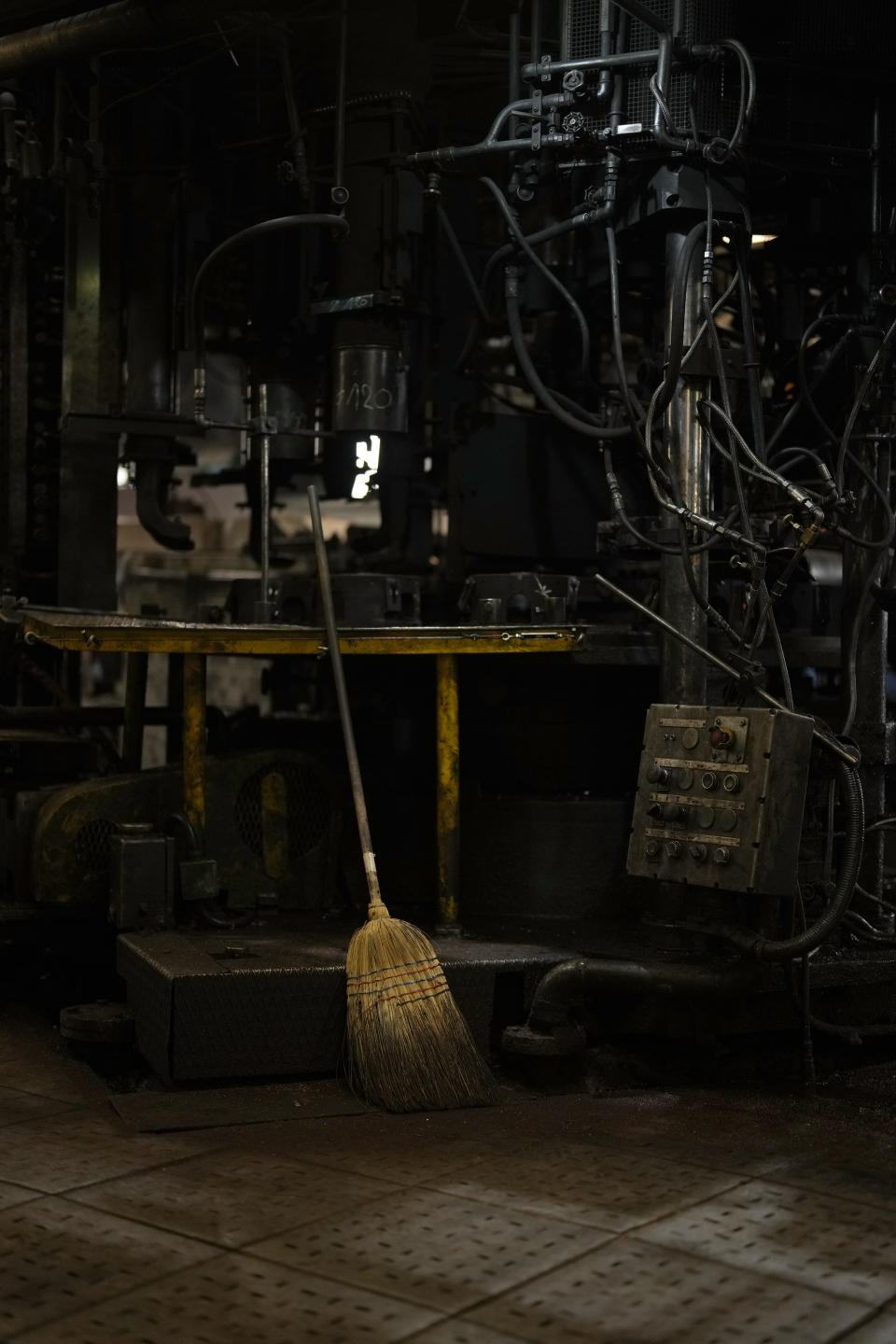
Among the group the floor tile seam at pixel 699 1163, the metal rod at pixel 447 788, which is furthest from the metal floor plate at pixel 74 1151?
the metal rod at pixel 447 788

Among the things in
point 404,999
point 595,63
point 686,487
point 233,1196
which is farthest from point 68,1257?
point 595,63

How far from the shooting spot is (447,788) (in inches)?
250

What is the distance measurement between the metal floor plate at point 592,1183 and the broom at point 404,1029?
1.85 ft

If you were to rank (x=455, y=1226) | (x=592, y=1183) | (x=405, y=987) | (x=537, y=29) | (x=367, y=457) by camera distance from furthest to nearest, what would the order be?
(x=367, y=457), (x=537, y=29), (x=405, y=987), (x=592, y=1183), (x=455, y=1226)

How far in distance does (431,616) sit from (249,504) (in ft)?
5.22

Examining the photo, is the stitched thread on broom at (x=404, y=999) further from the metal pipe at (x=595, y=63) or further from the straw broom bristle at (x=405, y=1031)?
the metal pipe at (x=595, y=63)

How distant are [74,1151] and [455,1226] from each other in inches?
54.9

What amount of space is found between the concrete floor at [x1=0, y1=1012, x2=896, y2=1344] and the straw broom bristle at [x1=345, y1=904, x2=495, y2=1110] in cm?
14

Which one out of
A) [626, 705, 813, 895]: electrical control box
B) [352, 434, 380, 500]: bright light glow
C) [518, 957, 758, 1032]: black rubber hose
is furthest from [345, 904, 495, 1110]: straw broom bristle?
[352, 434, 380, 500]: bright light glow

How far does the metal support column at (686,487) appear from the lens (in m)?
6.39

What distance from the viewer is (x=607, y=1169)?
4.59 metres

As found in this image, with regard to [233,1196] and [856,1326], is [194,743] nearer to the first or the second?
[233,1196]

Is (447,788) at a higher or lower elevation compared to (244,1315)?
higher

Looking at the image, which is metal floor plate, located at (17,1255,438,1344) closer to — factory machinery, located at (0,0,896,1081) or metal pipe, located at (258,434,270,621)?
factory machinery, located at (0,0,896,1081)
